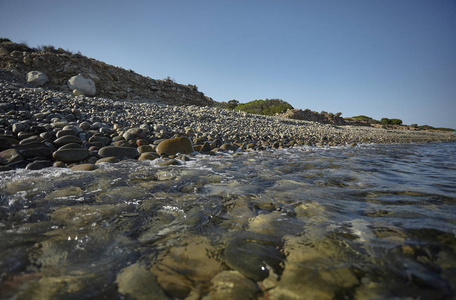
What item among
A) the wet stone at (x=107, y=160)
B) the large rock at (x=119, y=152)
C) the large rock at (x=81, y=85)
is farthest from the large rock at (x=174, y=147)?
the large rock at (x=81, y=85)

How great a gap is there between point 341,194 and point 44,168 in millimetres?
4525

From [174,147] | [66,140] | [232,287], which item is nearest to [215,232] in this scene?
[232,287]

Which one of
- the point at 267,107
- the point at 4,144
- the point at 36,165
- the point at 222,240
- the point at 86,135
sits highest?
the point at 267,107

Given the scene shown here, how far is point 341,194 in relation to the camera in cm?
251

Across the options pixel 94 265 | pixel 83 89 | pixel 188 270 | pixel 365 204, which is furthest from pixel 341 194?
pixel 83 89

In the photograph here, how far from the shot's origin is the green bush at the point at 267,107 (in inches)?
905

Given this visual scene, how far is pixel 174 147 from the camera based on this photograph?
16.6ft

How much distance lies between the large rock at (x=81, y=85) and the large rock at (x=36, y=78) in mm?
1066

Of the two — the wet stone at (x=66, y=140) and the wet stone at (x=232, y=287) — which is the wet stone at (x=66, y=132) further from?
the wet stone at (x=232, y=287)

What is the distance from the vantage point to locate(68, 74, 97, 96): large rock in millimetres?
10125

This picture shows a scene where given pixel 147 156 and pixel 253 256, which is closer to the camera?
pixel 253 256

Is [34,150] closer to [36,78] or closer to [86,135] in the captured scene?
[86,135]

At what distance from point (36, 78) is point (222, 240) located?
42.6 ft

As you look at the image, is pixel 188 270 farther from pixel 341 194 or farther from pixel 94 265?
pixel 341 194
